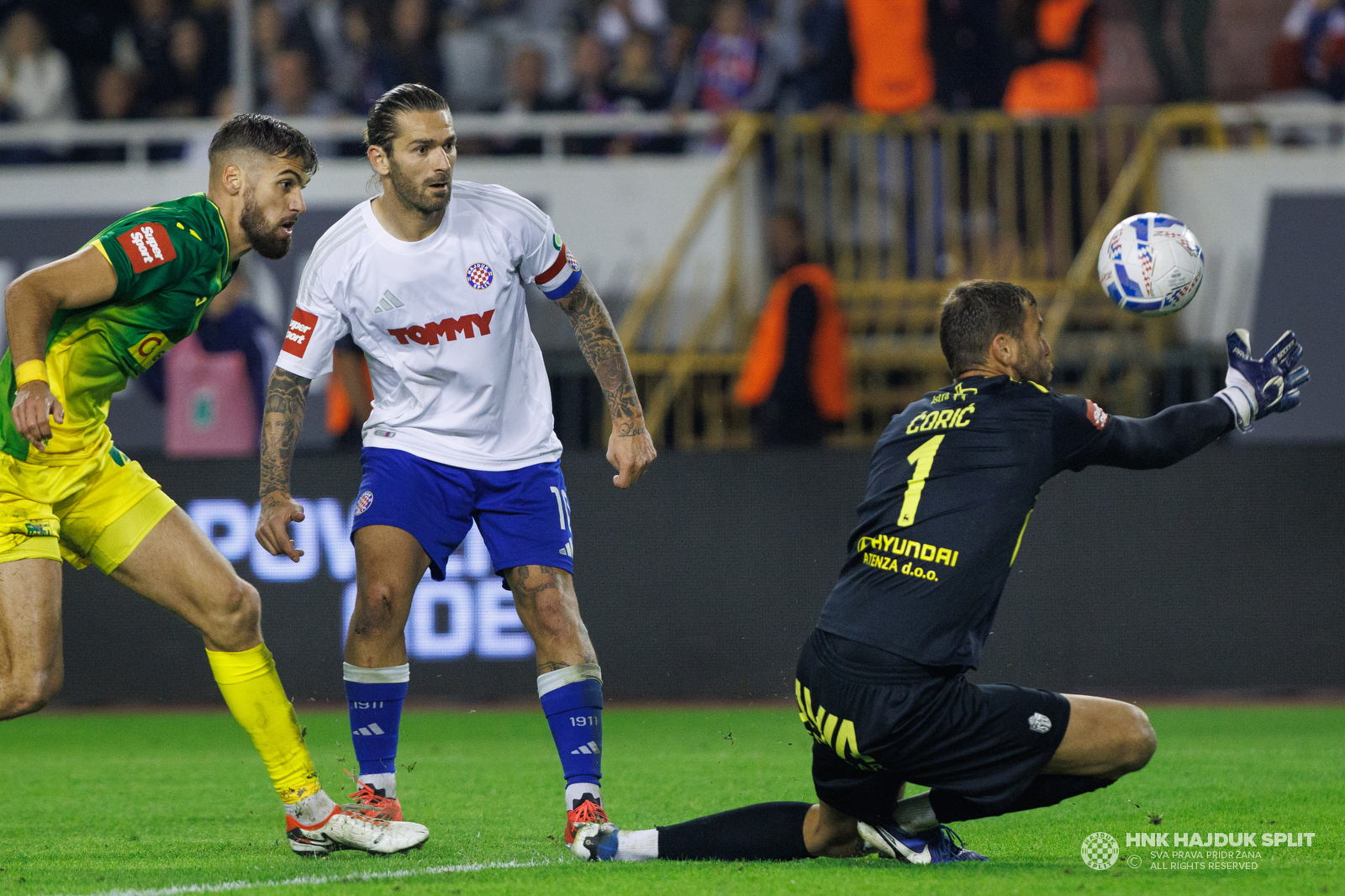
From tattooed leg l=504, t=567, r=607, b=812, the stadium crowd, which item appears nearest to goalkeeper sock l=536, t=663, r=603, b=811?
tattooed leg l=504, t=567, r=607, b=812

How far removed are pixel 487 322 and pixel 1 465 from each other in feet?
5.02

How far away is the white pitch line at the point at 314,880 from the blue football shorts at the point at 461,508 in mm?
983

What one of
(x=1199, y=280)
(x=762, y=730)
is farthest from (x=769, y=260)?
(x=1199, y=280)

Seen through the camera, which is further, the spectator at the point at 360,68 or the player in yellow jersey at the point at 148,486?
the spectator at the point at 360,68

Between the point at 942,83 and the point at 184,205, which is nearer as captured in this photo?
the point at 184,205

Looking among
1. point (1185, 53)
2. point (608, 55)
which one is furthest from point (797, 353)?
point (1185, 53)

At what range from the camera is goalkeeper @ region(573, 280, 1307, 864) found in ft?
14.0

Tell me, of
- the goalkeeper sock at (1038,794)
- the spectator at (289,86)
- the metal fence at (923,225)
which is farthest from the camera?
the spectator at (289,86)

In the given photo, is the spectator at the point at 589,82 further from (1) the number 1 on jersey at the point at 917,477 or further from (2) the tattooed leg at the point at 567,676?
(1) the number 1 on jersey at the point at 917,477

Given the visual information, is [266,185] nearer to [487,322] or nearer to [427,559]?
[487,322]

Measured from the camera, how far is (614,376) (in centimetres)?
546

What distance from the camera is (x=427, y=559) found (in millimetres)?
5219

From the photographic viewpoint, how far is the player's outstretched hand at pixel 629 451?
5277mm

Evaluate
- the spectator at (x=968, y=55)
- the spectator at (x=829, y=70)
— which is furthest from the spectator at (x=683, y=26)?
the spectator at (x=968, y=55)
